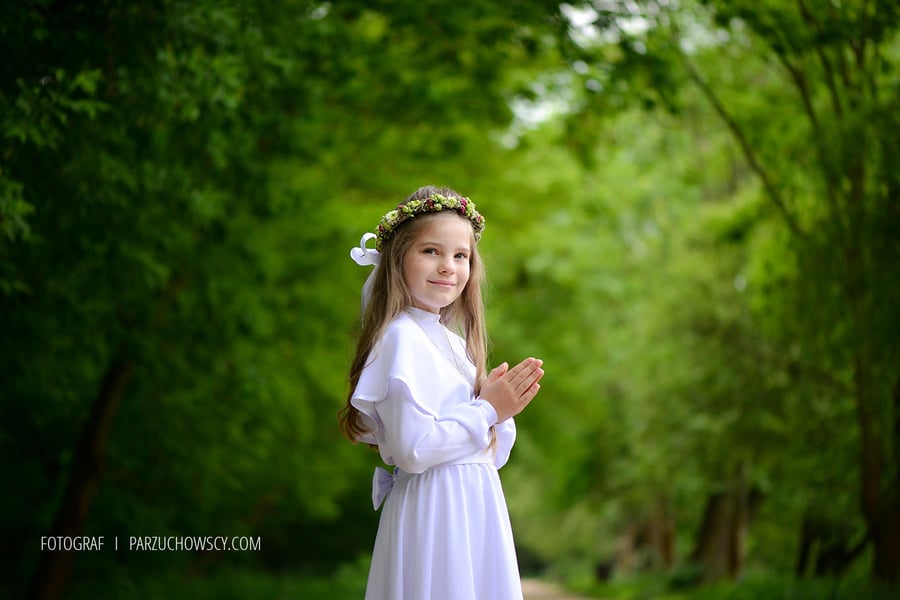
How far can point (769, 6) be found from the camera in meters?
7.73

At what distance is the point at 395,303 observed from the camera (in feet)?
11.1

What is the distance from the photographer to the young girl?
3.12m

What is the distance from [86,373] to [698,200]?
10483 millimetres

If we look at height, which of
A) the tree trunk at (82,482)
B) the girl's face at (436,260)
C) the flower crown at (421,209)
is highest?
the flower crown at (421,209)

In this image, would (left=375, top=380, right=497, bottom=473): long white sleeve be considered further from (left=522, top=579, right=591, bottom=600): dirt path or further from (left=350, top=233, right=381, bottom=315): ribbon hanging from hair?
(left=522, top=579, right=591, bottom=600): dirt path

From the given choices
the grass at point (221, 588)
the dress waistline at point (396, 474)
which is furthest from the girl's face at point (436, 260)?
the grass at point (221, 588)

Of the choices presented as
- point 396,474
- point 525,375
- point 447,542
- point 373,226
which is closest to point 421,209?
point 525,375

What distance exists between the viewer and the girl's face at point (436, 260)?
11.1ft

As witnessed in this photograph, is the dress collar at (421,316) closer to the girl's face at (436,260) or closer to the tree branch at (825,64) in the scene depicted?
the girl's face at (436,260)

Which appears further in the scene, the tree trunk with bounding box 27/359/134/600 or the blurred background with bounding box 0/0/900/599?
the tree trunk with bounding box 27/359/134/600

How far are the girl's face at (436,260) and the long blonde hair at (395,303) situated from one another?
0.03 m

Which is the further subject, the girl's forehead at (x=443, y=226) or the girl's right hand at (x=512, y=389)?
the girl's forehead at (x=443, y=226)

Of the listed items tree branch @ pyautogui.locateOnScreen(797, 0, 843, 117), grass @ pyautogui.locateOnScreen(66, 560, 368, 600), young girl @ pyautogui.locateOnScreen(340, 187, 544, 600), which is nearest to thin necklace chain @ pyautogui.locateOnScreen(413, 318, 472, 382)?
young girl @ pyautogui.locateOnScreen(340, 187, 544, 600)

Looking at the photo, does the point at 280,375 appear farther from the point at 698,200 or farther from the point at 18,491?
the point at 698,200
